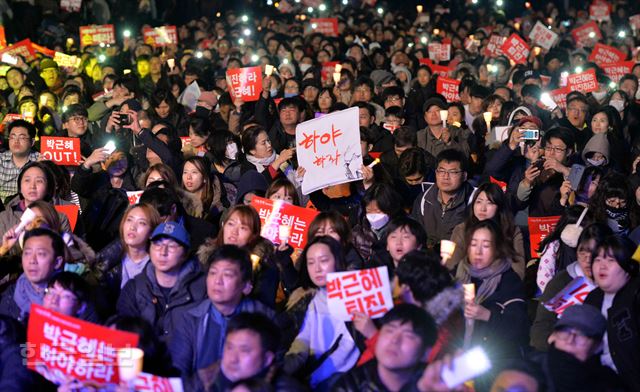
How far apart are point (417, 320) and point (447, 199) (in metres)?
3.30

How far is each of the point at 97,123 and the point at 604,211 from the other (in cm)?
636

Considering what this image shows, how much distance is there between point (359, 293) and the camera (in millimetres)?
5289

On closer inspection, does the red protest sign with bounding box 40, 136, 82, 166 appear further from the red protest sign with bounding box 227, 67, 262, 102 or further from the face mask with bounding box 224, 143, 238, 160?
the red protest sign with bounding box 227, 67, 262, 102

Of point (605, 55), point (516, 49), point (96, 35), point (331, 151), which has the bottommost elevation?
point (331, 151)

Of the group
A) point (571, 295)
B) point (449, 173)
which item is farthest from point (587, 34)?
point (571, 295)

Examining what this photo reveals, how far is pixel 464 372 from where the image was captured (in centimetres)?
410

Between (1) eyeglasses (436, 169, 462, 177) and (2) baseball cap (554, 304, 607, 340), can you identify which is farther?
(1) eyeglasses (436, 169, 462, 177)

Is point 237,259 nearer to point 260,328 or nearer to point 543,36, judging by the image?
point 260,328

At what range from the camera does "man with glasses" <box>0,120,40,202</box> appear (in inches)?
340

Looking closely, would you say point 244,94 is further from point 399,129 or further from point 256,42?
point 256,42

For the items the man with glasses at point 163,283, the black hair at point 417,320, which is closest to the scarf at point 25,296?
the man with glasses at point 163,283

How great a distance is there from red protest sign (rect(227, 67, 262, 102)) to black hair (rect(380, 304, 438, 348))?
7187mm

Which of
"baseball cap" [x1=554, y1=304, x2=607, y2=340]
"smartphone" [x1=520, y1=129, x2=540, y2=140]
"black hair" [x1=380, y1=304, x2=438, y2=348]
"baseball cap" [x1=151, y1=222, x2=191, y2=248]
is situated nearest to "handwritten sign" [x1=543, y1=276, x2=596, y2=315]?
"baseball cap" [x1=554, y1=304, x2=607, y2=340]

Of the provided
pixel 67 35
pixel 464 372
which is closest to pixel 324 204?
pixel 464 372
